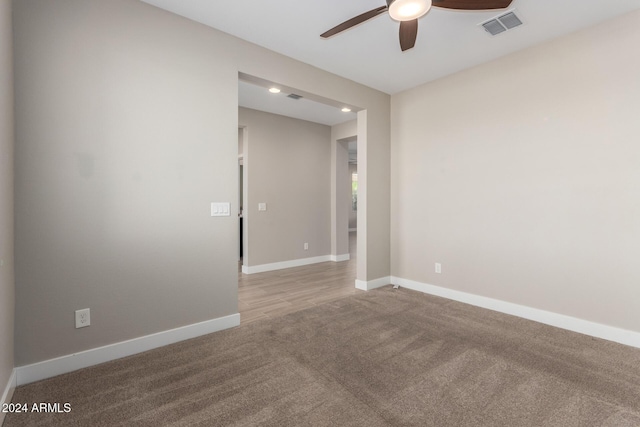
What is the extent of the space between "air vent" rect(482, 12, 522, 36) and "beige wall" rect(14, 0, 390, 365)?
7.10 ft

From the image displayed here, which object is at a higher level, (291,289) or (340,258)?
(340,258)

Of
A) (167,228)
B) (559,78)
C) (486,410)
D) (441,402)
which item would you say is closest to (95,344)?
(167,228)

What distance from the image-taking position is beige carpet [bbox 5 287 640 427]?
1646mm

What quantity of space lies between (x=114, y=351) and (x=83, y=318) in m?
0.34

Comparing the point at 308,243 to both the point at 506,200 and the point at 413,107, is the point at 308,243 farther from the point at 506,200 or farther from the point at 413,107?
the point at 506,200

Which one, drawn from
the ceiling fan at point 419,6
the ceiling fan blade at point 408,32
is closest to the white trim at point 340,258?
the ceiling fan blade at point 408,32

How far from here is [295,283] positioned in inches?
A: 175

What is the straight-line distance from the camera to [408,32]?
2.30 metres

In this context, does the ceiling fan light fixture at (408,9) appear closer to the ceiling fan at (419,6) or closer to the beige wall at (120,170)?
the ceiling fan at (419,6)

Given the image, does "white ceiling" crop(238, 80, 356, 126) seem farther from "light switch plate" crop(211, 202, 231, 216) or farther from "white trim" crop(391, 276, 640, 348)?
"white trim" crop(391, 276, 640, 348)

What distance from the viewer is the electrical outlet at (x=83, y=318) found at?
2.13 m

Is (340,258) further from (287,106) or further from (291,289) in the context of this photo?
(287,106)

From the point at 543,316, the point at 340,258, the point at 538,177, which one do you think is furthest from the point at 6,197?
the point at 340,258

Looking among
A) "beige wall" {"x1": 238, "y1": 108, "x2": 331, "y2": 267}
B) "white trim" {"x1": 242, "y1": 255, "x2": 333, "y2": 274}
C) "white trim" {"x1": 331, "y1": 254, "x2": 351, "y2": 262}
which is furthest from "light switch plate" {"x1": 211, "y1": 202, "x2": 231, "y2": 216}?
"white trim" {"x1": 331, "y1": 254, "x2": 351, "y2": 262}
